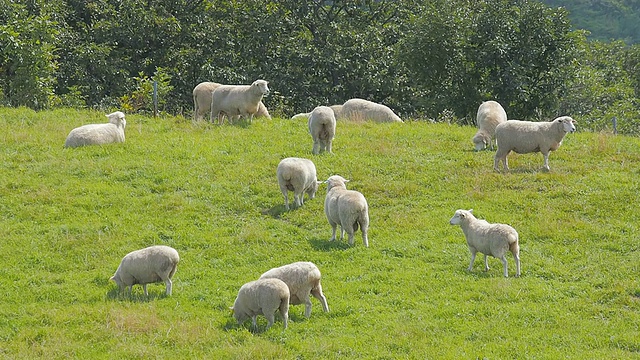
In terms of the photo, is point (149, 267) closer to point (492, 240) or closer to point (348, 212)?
point (348, 212)

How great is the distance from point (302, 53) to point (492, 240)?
24.0 metres

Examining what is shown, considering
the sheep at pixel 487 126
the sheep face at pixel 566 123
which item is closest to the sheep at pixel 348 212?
the sheep face at pixel 566 123

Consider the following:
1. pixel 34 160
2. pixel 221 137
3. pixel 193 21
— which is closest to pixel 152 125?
pixel 221 137

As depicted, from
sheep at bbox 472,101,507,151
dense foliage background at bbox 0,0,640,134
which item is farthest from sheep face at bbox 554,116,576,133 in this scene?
dense foliage background at bbox 0,0,640,134

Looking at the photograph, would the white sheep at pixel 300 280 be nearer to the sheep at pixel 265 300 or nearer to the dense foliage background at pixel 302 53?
the sheep at pixel 265 300

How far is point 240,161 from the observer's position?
22.3 m

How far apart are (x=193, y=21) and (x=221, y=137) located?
15.6 m

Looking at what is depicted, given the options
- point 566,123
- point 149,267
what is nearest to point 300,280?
point 149,267

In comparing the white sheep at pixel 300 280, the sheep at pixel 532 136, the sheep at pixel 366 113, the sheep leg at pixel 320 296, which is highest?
the sheep at pixel 532 136

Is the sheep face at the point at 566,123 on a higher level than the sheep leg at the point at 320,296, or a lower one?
higher

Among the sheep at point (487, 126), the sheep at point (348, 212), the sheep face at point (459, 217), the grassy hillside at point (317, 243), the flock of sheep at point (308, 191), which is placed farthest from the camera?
the sheep at point (487, 126)

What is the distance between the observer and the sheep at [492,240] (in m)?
14.8

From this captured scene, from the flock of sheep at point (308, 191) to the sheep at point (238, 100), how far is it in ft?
0.10

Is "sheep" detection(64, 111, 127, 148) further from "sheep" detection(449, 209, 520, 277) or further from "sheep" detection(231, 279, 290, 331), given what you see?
"sheep" detection(231, 279, 290, 331)
